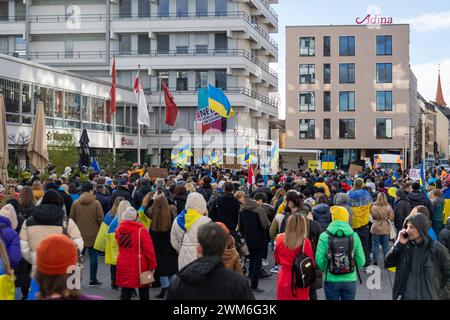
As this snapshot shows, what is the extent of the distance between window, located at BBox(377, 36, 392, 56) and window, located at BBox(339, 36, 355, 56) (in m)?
2.71

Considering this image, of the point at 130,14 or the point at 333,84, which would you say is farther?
the point at 333,84

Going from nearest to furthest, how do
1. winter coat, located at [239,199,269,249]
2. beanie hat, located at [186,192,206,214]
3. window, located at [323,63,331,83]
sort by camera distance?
1. beanie hat, located at [186,192,206,214]
2. winter coat, located at [239,199,269,249]
3. window, located at [323,63,331,83]

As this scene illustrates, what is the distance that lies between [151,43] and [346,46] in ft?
74.3

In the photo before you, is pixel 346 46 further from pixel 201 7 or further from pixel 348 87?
pixel 201 7

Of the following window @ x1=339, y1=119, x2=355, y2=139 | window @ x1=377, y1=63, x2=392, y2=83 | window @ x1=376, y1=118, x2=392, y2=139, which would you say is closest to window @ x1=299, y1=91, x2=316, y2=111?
window @ x1=339, y1=119, x2=355, y2=139

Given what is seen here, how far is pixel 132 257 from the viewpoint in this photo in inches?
336

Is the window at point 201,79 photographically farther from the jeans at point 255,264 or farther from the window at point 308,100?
the jeans at point 255,264

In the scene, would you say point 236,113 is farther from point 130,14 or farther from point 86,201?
point 86,201

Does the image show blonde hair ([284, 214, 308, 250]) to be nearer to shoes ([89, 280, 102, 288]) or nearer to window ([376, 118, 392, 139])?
shoes ([89, 280, 102, 288])

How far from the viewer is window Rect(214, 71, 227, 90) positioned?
185ft

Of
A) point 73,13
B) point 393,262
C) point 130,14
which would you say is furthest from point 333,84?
point 393,262

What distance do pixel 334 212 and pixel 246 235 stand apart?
3.50 meters

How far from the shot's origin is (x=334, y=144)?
68.6 meters

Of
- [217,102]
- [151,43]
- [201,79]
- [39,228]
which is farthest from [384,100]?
[39,228]
